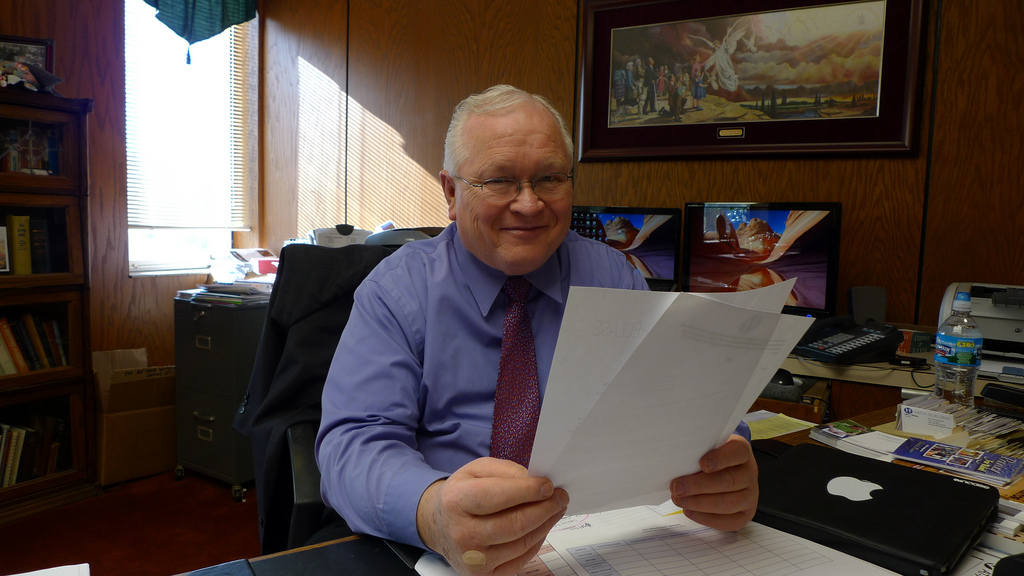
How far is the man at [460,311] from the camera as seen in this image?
0.90 metres

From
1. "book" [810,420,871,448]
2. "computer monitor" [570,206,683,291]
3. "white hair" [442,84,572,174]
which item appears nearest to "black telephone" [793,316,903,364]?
"computer monitor" [570,206,683,291]

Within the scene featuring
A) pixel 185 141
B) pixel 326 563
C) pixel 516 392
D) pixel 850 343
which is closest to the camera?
pixel 326 563

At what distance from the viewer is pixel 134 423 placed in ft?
9.63

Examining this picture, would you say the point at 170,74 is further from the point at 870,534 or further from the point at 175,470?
the point at 870,534

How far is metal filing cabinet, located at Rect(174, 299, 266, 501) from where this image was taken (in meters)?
2.81

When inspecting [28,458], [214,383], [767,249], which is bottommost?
[28,458]

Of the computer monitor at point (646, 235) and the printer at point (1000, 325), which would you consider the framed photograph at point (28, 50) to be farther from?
the printer at point (1000, 325)

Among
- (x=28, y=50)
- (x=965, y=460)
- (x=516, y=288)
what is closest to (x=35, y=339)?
(x=28, y=50)

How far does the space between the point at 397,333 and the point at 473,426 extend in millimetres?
200

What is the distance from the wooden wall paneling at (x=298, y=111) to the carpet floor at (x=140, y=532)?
172 cm

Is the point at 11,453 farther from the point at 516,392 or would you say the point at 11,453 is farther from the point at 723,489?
the point at 723,489

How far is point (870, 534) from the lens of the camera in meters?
0.74

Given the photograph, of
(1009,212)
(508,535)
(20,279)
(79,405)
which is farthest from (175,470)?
(1009,212)

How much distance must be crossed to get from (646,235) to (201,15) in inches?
112
